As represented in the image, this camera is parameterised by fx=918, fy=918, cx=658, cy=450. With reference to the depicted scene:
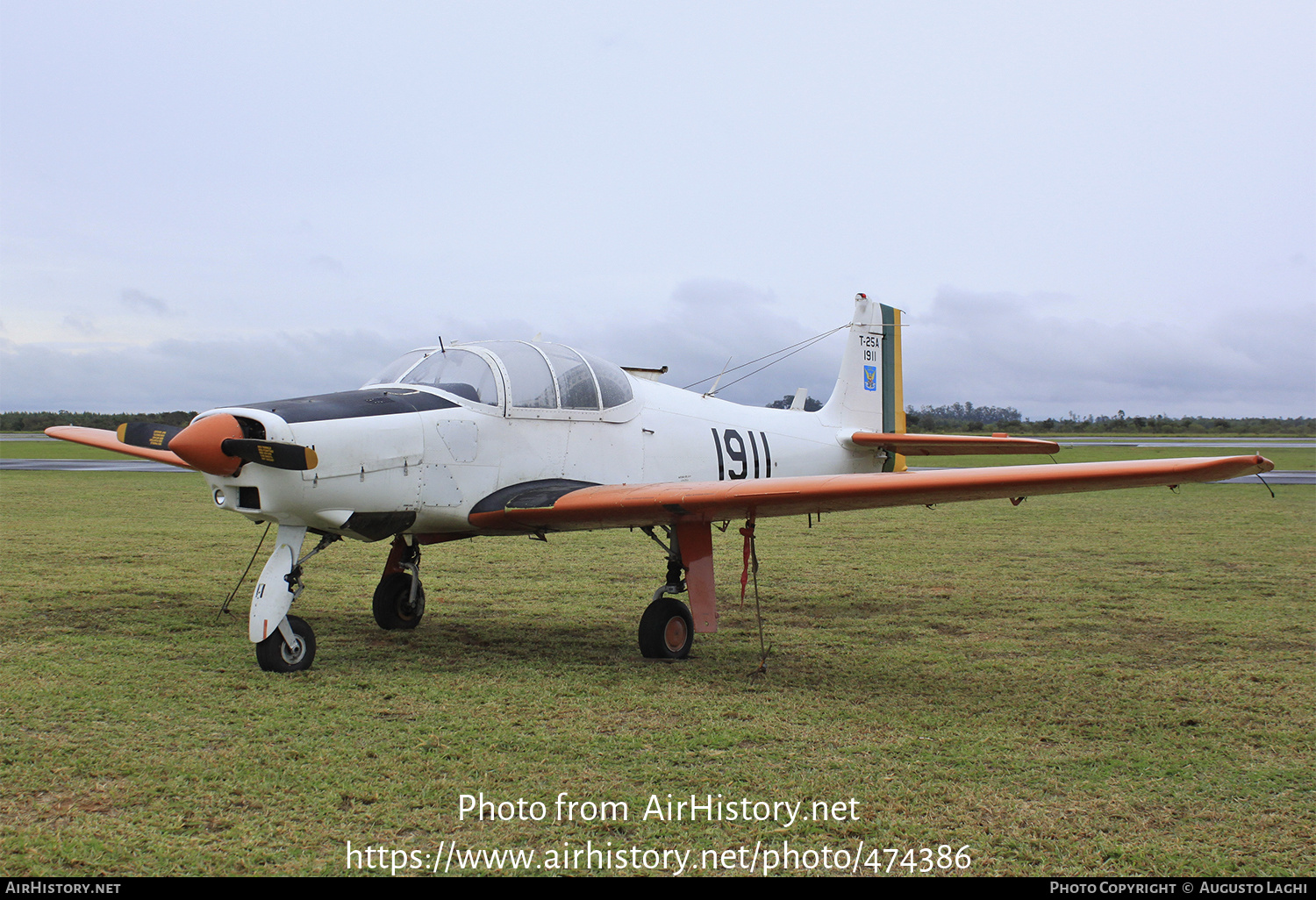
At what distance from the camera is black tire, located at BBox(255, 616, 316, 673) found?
5.93 meters

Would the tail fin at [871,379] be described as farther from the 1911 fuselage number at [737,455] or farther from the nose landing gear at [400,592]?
the nose landing gear at [400,592]

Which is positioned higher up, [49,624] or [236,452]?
[236,452]

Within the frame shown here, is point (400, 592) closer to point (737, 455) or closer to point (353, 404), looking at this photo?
point (353, 404)

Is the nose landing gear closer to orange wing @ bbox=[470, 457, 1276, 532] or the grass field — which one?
the grass field

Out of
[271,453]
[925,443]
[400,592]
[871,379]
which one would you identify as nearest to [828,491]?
[271,453]

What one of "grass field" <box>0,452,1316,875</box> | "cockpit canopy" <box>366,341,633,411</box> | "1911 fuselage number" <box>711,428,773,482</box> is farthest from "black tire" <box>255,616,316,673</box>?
"1911 fuselage number" <box>711,428,773,482</box>

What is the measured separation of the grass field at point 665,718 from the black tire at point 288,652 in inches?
7.1

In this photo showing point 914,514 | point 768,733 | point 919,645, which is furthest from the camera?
point 914,514

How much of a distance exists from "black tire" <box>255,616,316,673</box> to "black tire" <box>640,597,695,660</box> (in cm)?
226

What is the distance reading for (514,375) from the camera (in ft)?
22.4

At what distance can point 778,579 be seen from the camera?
10.1 m

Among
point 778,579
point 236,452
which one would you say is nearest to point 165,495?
point 778,579
